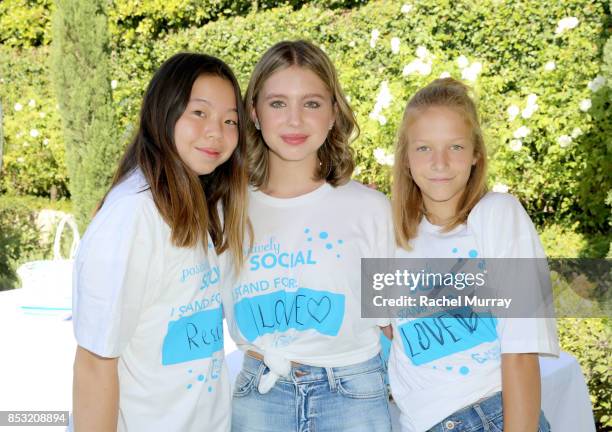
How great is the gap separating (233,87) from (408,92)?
3.65 meters

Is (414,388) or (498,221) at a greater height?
(498,221)

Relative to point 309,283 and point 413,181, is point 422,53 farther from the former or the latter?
point 309,283

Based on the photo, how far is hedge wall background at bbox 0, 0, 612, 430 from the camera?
5.18m

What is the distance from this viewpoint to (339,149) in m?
2.15

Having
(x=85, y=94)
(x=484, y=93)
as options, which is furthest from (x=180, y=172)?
(x=85, y=94)

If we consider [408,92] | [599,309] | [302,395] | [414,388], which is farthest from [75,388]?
[408,92]

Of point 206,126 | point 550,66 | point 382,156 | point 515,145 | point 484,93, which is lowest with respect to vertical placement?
point 206,126

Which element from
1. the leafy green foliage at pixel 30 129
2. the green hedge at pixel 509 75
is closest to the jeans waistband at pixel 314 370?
the green hedge at pixel 509 75

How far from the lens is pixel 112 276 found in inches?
56.7

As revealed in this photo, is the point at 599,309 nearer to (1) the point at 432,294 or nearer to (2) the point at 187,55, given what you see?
(1) the point at 432,294

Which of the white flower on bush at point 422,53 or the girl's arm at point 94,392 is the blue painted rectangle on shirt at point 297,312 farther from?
the white flower on bush at point 422,53

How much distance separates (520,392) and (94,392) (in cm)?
97

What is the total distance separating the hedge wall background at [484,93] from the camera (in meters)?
5.18

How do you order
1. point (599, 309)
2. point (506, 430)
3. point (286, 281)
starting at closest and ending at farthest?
point (506, 430) < point (286, 281) < point (599, 309)
